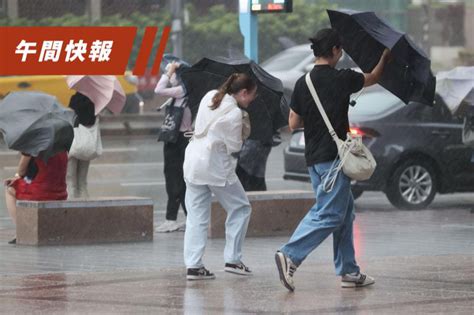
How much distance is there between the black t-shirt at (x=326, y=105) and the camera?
10008 millimetres

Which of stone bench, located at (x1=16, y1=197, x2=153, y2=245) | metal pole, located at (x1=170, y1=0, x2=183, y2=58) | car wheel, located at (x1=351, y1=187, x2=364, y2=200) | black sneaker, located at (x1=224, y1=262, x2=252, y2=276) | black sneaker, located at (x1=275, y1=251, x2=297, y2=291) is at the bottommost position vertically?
metal pole, located at (x1=170, y1=0, x2=183, y2=58)

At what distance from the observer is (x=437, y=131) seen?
17875mm

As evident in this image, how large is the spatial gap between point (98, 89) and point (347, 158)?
614cm

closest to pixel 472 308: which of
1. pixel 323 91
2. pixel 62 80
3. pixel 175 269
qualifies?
pixel 323 91

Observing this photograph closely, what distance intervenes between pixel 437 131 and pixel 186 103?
4.47 metres

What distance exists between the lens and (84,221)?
44.5 ft

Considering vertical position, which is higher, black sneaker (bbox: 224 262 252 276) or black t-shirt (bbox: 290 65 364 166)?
black t-shirt (bbox: 290 65 364 166)

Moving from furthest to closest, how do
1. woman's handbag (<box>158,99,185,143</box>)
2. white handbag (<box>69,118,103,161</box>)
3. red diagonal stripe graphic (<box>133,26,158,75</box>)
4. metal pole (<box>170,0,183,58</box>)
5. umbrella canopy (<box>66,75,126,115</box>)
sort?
metal pole (<box>170,0,183,58</box>) < red diagonal stripe graphic (<box>133,26,158,75</box>) < umbrella canopy (<box>66,75,126,115</box>) < white handbag (<box>69,118,103,161</box>) < woman's handbag (<box>158,99,185,143</box>)

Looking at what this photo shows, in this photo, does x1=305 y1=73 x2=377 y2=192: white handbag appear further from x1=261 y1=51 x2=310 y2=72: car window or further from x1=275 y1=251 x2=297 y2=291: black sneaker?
x1=261 y1=51 x2=310 y2=72: car window

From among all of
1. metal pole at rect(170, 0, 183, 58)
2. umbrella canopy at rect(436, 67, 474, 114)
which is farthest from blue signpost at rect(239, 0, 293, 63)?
metal pole at rect(170, 0, 183, 58)

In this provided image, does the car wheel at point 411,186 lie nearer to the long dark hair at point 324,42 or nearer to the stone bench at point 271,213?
the stone bench at point 271,213

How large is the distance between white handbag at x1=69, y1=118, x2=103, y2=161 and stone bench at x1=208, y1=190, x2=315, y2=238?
179 centimetres

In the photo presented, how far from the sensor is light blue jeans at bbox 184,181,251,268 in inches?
428

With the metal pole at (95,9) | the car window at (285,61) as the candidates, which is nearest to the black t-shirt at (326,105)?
the metal pole at (95,9)
